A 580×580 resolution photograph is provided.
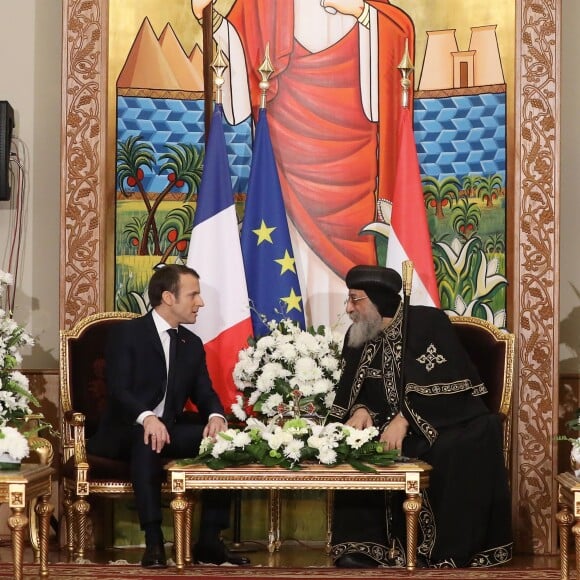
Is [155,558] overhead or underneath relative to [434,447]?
underneath

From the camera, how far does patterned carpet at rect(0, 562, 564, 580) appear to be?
17.7 feet

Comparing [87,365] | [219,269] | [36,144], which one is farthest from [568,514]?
[36,144]

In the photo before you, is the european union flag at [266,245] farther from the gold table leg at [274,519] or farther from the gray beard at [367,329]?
the gold table leg at [274,519]

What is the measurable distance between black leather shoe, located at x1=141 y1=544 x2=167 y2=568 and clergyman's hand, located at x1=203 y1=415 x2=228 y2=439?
613 mm

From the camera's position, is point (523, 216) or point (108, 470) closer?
point (108, 470)

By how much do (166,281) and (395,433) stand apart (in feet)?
4.85

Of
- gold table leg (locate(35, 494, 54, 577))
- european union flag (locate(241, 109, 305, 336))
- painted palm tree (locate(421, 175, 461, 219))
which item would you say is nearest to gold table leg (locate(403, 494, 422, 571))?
gold table leg (locate(35, 494, 54, 577))

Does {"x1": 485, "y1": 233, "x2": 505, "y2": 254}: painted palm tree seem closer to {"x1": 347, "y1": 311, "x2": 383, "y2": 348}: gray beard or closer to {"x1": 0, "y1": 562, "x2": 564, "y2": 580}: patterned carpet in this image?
{"x1": 347, "y1": 311, "x2": 383, "y2": 348}: gray beard

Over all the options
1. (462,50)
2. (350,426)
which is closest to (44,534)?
(350,426)

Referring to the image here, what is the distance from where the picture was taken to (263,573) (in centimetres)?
560

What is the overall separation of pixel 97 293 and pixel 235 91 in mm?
1572

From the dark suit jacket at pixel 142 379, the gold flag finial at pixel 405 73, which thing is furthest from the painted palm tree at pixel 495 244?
the dark suit jacket at pixel 142 379

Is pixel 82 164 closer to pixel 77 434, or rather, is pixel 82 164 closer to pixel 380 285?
pixel 77 434

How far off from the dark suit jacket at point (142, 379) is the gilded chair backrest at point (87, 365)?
18.7 inches
